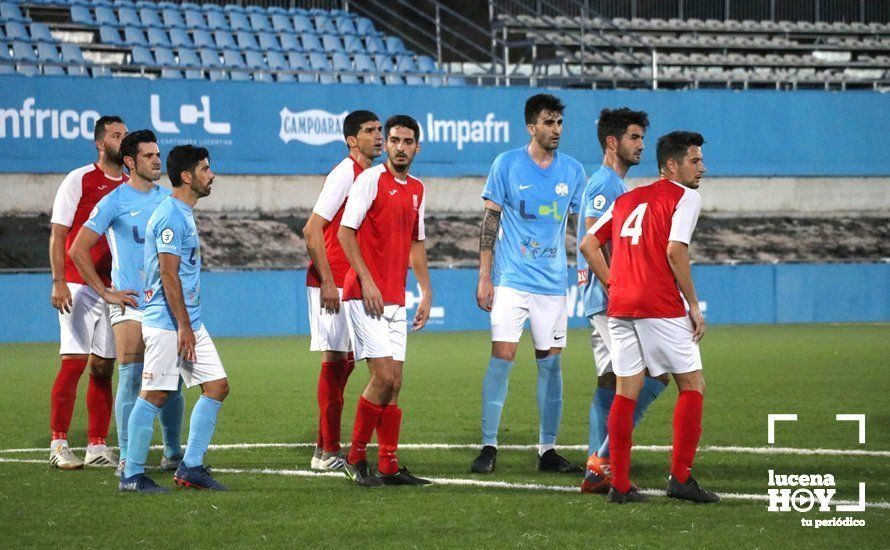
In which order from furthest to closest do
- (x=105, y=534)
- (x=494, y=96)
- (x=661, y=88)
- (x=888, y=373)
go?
(x=661, y=88), (x=494, y=96), (x=888, y=373), (x=105, y=534)

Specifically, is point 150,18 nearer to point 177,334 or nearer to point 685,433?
point 177,334

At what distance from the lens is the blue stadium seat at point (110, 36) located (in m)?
25.1

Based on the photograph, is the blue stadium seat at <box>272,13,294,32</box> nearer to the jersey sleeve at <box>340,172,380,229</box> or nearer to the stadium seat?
the stadium seat

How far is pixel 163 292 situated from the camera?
741cm

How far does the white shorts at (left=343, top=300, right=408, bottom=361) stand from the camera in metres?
7.56

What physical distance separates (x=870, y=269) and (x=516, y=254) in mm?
19086

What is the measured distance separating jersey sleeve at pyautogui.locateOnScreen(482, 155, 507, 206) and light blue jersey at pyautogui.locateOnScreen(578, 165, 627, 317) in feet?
2.88

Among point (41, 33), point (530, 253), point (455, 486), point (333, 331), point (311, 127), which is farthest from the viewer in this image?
point (41, 33)

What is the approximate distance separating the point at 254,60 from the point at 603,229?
19.5 m

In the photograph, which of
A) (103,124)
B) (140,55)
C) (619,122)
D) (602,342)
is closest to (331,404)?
(602,342)

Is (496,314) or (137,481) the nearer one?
(137,481)

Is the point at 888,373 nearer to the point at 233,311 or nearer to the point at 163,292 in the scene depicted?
the point at 163,292

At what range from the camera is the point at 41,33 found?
80.2ft

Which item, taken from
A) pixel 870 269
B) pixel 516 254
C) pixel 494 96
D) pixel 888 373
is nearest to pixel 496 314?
pixel 516 254
